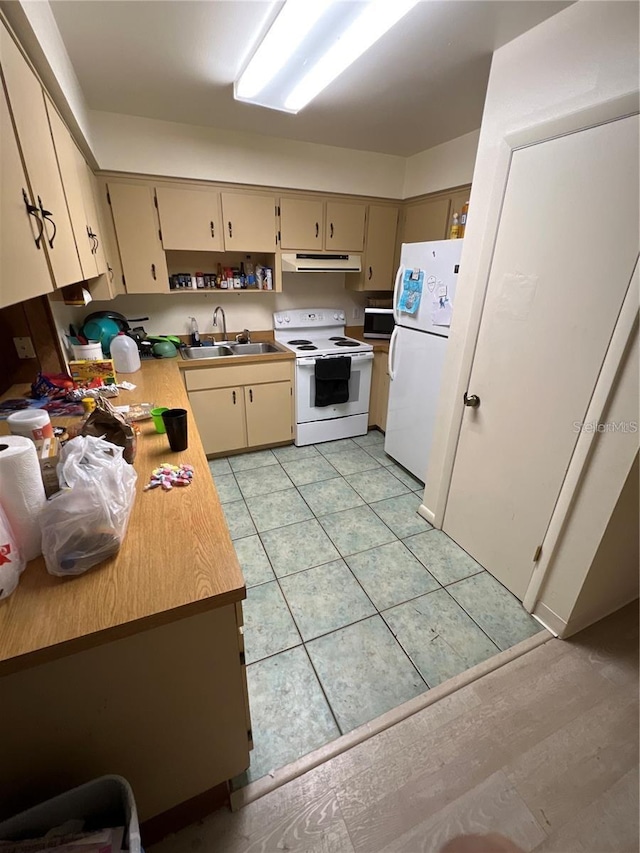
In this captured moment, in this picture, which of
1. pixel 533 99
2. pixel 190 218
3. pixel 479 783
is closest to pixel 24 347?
pixel 190 218

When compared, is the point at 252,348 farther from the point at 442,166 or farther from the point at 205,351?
the point at 442,166

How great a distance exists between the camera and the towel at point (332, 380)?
2992 millimetres

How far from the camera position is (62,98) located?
1.44 m

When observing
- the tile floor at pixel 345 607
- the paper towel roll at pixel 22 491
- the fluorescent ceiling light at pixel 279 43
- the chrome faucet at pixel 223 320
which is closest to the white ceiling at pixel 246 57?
the fluorescent ceiling light at pixel 279 43

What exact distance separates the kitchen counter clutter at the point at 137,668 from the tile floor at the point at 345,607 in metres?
0.40

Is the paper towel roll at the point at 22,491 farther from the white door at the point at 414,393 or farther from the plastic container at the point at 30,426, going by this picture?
the white door at the point at 414,393

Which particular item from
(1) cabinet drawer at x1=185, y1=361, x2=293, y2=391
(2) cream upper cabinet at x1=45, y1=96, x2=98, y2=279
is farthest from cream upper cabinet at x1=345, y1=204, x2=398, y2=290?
(2) cream upper cabinet at x1=45, y1=96, x2=98, y2=279

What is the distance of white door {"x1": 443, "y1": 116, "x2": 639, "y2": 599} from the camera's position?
4.07ft

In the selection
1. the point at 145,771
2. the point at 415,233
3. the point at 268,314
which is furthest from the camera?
the point at 268,314

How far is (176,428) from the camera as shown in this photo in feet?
4.33

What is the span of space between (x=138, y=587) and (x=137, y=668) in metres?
0.19

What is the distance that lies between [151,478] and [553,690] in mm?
1754

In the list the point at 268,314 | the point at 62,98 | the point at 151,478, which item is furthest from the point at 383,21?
the point at 268,314

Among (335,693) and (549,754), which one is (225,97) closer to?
(335,693)
